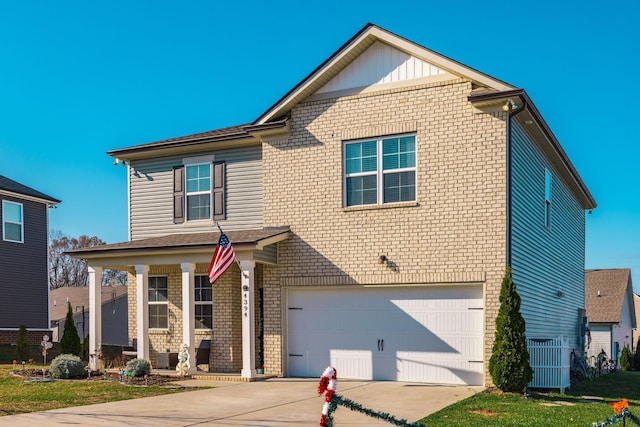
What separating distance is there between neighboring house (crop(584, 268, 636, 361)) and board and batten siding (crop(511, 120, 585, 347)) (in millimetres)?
13244

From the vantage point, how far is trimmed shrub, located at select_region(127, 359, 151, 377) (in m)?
15.3

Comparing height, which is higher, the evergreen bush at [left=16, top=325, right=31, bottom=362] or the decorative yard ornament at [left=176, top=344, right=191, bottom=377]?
the decorative yard ornament at [left=176, top=344, right=191, bottom=377]

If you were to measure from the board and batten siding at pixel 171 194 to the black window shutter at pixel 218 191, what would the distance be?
0.13 meters

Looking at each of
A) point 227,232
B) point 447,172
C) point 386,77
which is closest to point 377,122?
point 386,77

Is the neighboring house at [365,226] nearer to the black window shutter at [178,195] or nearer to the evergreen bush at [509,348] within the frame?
the black window shutter at [178,195]

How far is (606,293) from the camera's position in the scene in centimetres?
3881

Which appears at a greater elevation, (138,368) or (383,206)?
(383,206)

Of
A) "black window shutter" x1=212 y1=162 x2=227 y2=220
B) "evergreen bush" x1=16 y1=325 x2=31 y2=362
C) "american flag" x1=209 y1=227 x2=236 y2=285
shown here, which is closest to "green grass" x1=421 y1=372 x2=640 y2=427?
"american flag" x1=209 y1=227 x2=236 y2=285

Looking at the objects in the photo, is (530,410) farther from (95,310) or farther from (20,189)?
(20,189)


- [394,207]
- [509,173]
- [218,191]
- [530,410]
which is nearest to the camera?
[530,410]

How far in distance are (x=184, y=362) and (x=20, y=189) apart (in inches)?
583

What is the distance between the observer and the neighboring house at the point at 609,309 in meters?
36.2

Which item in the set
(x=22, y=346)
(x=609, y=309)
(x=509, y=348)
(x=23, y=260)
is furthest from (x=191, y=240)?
(x=609, y=309)

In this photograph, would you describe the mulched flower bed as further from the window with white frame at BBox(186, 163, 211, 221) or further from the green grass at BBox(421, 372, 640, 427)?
the green grass at BBox(421, 372, 640, 427)
